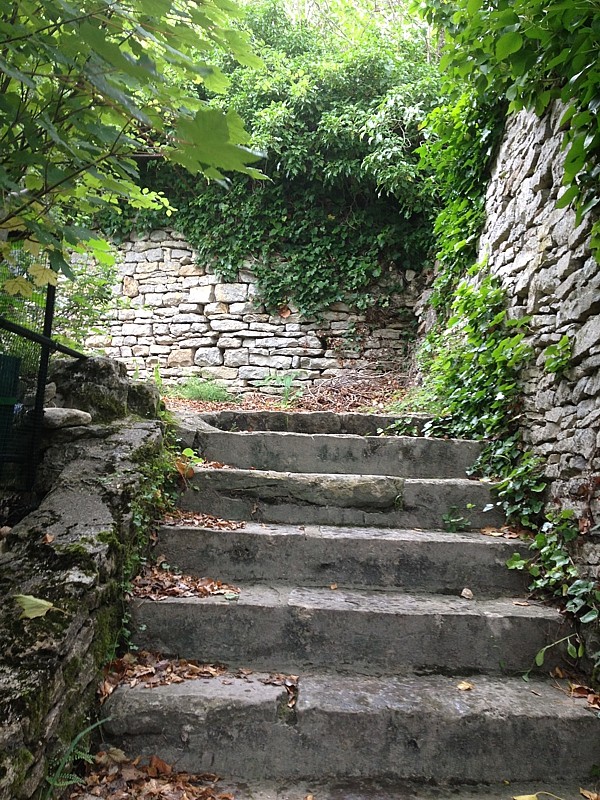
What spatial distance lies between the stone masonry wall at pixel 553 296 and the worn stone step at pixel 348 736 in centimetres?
81

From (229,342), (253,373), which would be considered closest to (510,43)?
(253,373)

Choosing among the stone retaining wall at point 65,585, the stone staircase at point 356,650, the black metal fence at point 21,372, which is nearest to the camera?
the stone retaining wall at point 65,585

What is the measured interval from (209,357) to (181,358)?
1.25 feet

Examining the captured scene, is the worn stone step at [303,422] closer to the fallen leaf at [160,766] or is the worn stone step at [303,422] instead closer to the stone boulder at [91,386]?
the stone boulder at [91,386]

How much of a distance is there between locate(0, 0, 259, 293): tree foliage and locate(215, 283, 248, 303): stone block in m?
5.51

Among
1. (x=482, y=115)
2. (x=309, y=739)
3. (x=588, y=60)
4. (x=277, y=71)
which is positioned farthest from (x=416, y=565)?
(x=277, y=71)

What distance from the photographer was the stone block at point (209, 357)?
6801 mm

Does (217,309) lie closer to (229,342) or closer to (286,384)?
(229,342)

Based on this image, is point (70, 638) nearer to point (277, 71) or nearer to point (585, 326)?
point (585, 326)

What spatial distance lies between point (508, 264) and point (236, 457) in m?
1.96

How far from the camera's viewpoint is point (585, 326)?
2236mm

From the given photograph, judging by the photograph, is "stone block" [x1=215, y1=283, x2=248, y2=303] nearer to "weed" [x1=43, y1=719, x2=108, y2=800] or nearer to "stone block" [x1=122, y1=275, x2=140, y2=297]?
"stone block" [x1=122, y1=275, x2=140, y2=297]

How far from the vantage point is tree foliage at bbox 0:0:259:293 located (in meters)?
0.90

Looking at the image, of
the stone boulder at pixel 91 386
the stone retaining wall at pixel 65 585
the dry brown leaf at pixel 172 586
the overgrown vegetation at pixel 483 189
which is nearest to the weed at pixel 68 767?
the stone retaining wall at pixel 65 585
